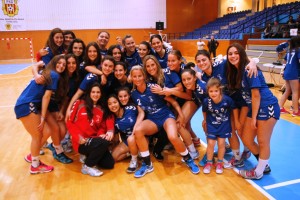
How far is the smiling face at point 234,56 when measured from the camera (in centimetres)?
285

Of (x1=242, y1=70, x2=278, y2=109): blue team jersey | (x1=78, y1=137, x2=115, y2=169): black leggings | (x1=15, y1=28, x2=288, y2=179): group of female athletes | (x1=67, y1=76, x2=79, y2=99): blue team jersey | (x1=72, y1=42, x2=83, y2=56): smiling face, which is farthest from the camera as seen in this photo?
(x1=72, y1=42, x2=83, y2=56): smiling face

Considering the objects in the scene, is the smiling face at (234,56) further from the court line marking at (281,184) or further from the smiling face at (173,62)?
the court line marking at (281,184)

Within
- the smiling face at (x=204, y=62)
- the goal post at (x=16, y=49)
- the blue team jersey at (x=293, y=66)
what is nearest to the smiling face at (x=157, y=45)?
the smiling face at (x=204, y=62)

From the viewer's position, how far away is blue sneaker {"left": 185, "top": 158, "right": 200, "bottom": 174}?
321cm

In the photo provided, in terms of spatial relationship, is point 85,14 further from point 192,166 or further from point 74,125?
point 192,166

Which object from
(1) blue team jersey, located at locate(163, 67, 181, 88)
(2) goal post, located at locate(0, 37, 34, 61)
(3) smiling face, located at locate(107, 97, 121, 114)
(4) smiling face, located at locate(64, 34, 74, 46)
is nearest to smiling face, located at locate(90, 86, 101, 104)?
(3) smiling face, located at locate(107, 97, 121, 114)

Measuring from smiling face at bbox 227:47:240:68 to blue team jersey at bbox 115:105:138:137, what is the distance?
4.67 feet

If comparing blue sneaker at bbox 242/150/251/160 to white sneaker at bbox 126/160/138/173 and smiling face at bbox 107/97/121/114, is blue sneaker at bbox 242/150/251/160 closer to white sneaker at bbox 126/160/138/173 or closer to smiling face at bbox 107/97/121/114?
white sneaker at bbox 126/160/138/173

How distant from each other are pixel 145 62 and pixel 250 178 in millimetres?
1922

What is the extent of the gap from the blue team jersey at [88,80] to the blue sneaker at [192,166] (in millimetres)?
1667

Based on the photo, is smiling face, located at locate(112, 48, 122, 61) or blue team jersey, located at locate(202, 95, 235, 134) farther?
smiling face, located at locate(112, 48, 122, 61)

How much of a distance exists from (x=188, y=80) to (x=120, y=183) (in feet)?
4.97

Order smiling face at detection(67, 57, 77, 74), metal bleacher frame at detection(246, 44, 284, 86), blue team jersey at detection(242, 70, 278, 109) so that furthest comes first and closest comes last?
metal bleacher frame at detection(246, 44, 284, 86), smiling face at detection(67, 57, 77, 74), blue team jersey at detection(242, 70, 278, 109)

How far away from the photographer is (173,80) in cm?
352
